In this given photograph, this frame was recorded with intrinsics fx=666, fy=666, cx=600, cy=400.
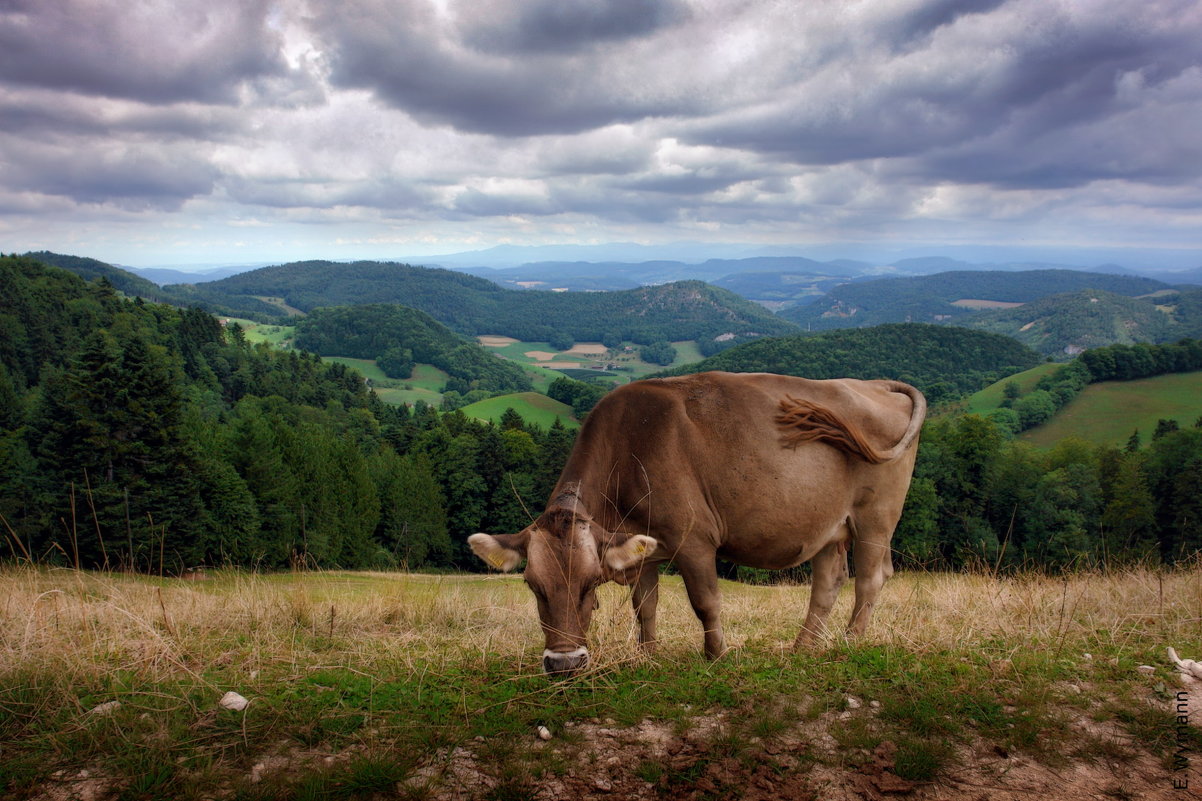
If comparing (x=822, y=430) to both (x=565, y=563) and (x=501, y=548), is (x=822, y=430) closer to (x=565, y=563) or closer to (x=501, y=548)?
(x=565, y=563)

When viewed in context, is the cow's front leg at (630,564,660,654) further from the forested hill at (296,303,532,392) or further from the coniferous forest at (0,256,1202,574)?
the forested hill at (296,303,532,392)

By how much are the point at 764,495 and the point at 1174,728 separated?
315 cm

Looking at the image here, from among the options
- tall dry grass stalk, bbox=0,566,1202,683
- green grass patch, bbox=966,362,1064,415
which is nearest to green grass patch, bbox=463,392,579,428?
green grass patch, bbox=966,362,1064,415

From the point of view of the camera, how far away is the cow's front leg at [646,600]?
21.2 feet

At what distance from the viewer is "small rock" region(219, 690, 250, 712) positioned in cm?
455

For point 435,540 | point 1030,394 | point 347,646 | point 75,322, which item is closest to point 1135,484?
point 435,540

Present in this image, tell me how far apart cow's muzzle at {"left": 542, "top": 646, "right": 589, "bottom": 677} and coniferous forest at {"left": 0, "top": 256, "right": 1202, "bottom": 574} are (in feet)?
14.6

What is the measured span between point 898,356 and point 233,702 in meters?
168

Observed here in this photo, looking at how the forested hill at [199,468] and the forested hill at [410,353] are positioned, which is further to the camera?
the forested hill at [410,353]

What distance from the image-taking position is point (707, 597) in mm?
6031

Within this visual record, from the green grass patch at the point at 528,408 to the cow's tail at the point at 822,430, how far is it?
9916 centimetres

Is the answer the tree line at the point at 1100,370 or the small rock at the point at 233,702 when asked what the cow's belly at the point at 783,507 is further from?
the tree line at the point at 1100,370

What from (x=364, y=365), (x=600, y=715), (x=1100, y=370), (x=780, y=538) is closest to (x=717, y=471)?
(x=780, y=538)

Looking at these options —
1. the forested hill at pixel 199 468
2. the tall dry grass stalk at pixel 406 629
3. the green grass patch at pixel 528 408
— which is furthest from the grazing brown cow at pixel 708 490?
the green grass patch at pixel 528 408
